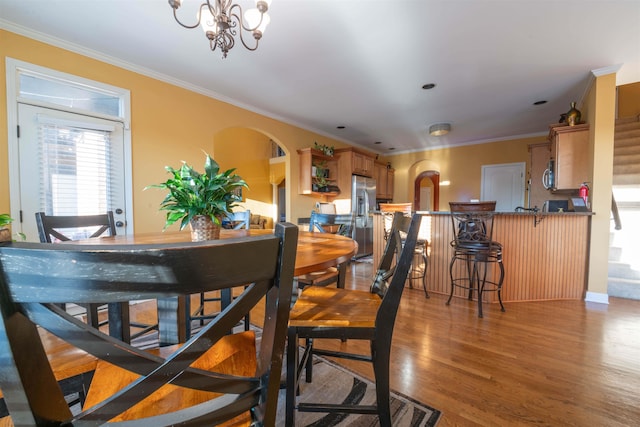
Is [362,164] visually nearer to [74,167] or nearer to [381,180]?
[381,180]

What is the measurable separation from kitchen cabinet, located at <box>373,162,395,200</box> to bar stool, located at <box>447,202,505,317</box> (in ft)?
11.4

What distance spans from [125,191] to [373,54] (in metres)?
3.01

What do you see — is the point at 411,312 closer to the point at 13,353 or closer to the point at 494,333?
the point at 494,333

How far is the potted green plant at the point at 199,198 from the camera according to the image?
4.27 ft

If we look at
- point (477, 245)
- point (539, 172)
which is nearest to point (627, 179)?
point (539, 172)

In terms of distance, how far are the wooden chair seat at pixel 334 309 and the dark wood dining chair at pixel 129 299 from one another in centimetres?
50

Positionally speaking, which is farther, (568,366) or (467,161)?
(467,161)

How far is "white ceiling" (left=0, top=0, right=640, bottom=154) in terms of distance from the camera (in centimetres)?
204

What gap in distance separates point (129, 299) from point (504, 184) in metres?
6.90

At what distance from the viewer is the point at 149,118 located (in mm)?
2963

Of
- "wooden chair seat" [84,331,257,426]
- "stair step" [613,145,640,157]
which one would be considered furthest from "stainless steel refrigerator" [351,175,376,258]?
"wooden chair seat" [84,331,257,426]

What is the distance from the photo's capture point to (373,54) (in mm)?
2639

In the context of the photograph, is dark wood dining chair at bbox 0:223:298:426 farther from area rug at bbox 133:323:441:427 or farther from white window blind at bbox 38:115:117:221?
white window blind at bbox 38:115:117:221

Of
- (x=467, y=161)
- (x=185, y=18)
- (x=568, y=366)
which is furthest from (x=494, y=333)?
(x=467, y=161)
